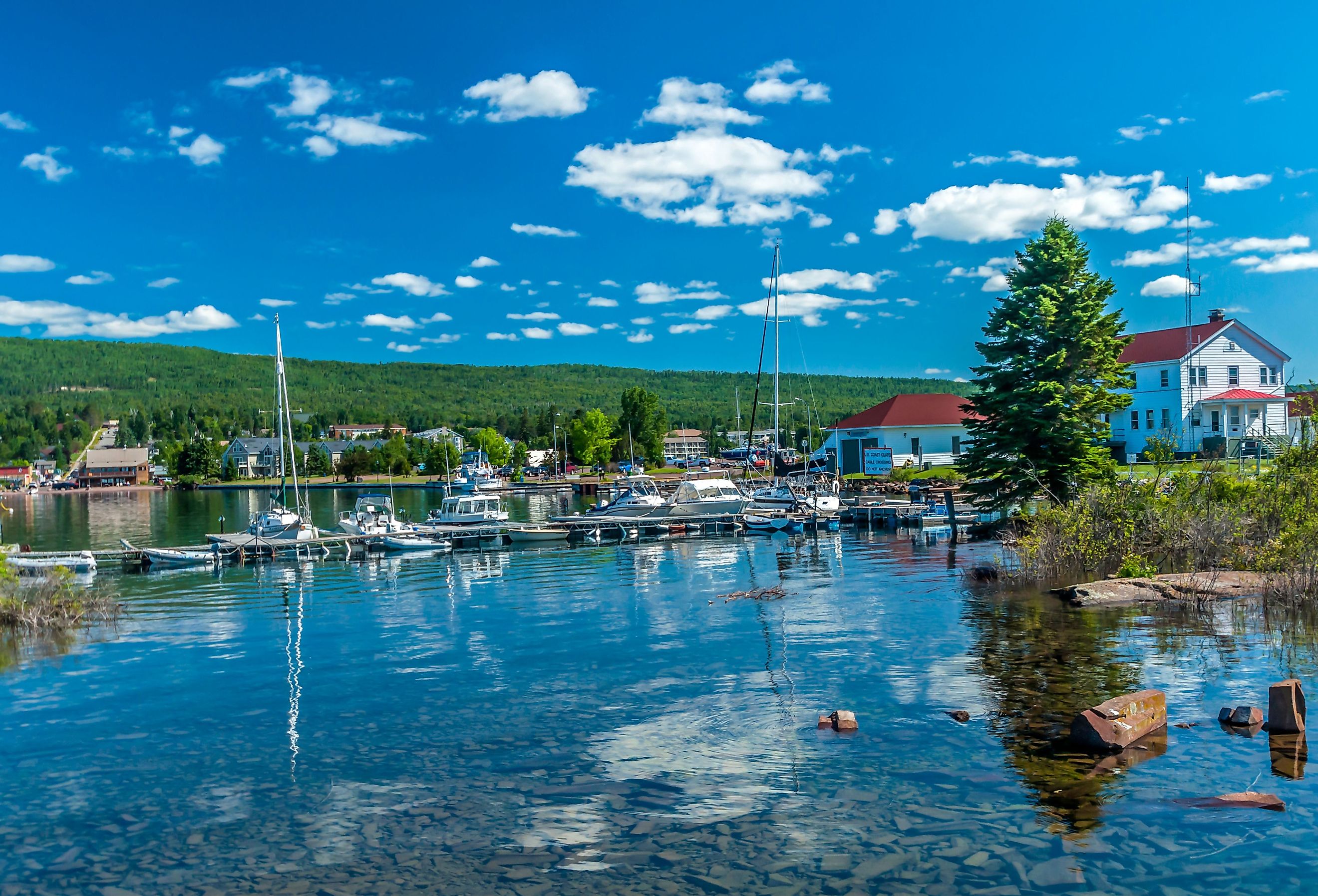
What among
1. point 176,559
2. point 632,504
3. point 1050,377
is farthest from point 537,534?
point 1050,377

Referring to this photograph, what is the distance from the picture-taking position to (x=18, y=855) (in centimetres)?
1089

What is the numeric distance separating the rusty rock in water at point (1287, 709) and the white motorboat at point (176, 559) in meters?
42.0

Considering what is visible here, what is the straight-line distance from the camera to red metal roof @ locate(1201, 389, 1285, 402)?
55.8 metres

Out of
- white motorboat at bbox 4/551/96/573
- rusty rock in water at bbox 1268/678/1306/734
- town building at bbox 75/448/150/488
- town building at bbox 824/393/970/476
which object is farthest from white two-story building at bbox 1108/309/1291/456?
town building at bbox 75/448/150/488

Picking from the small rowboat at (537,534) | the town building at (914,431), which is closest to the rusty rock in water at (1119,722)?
the small rowboat at (537,534)

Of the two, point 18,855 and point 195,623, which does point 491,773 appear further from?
point 195,623

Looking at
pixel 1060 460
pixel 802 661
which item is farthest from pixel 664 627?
pixel 1060 460

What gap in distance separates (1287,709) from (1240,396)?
50.8 m

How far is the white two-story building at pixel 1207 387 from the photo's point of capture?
57.1m

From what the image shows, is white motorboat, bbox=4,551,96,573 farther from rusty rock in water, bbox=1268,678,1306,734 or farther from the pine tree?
rusty rock in water, bbox=1268,678,1306,734

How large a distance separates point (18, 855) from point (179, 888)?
2477 mm

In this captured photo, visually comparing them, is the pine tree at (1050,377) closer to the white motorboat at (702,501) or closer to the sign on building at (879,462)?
the white motorboat at (702,501)

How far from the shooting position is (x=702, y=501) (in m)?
56.8

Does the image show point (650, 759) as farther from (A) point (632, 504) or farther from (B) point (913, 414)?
(B) point (913, 414)
